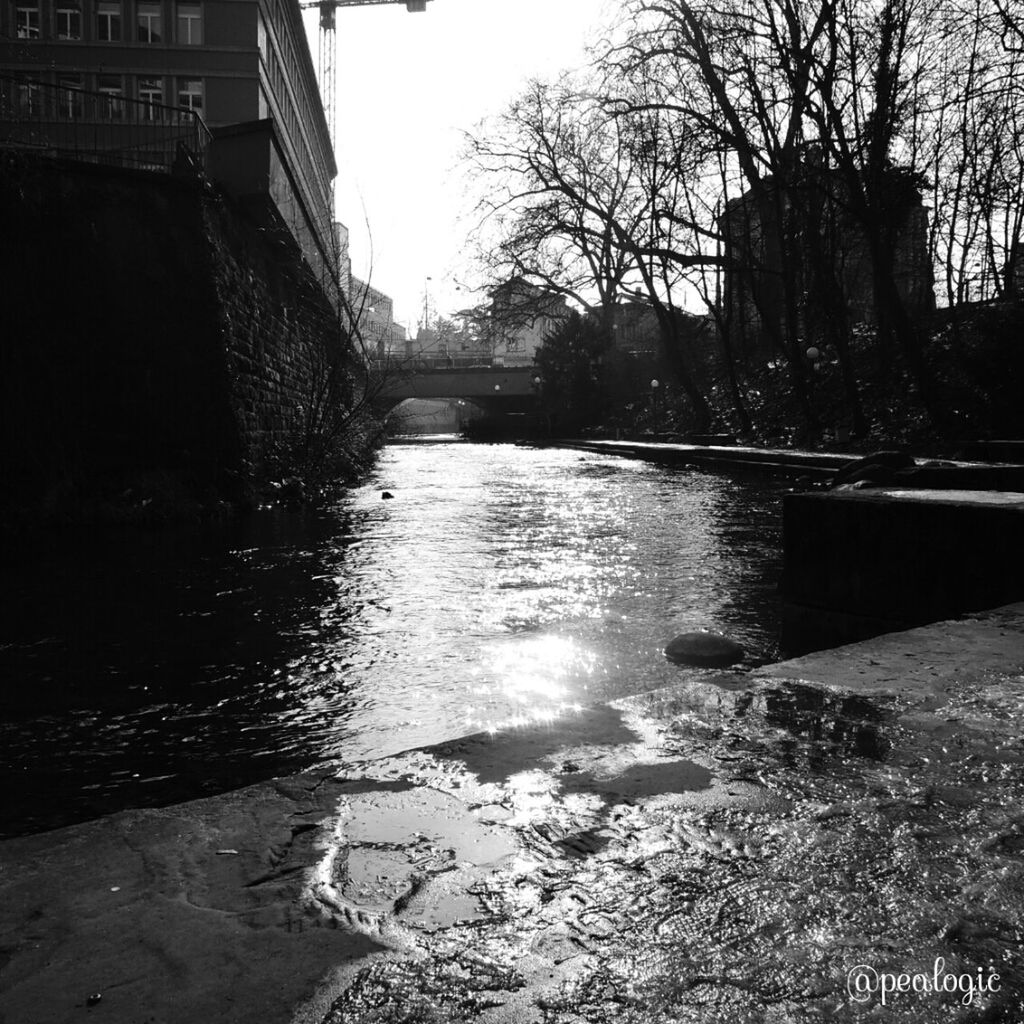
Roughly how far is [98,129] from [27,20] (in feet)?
47.8

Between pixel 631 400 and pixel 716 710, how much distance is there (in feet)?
125

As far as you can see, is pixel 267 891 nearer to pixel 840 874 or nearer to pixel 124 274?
pixel 840 874

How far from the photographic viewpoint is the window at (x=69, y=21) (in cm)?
3416

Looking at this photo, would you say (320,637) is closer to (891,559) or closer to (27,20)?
(891,559)

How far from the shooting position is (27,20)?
34.1 m

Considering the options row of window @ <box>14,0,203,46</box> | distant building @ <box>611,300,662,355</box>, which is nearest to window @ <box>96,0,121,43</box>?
row of window @ <box>14,0,203,46</box>

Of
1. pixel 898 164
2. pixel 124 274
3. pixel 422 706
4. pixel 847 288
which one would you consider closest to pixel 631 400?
pixel 847 288

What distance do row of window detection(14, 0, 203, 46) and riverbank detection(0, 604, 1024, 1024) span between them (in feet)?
132

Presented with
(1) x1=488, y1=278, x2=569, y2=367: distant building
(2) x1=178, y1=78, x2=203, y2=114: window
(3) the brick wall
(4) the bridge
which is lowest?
(3) the brick wall

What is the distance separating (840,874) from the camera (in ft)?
5.17

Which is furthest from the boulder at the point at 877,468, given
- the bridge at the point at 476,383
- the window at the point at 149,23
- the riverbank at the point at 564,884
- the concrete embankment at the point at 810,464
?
the bridge at the point at 476,383

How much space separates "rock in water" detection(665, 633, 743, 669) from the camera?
4.18 metres

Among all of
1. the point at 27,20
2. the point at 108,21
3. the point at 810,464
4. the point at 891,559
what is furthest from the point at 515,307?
the point at 891,559

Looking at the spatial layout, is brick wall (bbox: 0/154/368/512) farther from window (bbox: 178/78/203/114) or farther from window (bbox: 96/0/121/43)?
window (bbox: 96/0/121/43)
